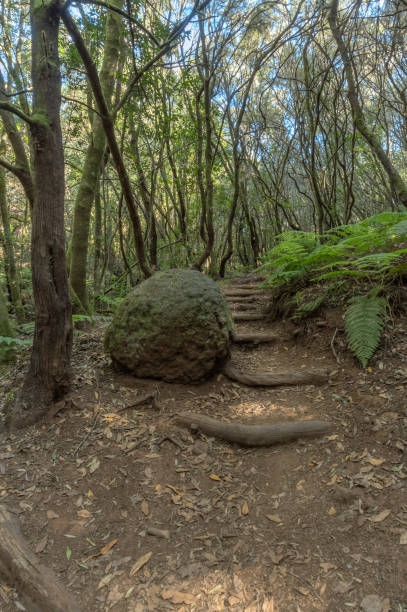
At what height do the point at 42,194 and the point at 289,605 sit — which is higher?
the point at 42,194

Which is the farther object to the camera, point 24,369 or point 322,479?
point 24,369

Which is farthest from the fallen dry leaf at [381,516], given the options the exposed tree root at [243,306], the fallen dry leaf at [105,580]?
the exposed tree root at [243,306]

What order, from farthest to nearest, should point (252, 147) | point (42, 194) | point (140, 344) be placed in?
point (252, 147) < point (140, 344) < point (42, 194)

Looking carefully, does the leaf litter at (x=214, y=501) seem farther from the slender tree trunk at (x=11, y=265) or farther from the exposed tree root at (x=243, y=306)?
the slender tree trunk at (x=11, y=265)

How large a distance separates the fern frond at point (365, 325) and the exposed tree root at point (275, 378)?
425 millimetres

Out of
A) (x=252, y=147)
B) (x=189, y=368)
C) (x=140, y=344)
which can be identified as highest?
(x=252, y=147)

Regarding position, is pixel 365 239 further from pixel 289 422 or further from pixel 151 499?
pixel 151 499

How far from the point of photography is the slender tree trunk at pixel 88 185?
194 inches

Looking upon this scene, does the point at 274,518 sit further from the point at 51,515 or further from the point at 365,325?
the point at 365,325

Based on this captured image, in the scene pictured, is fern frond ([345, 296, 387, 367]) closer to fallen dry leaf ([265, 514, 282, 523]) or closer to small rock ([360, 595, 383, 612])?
fallen dry leaf ([265, 514, 282, 523])

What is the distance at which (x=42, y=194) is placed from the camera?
2758mm

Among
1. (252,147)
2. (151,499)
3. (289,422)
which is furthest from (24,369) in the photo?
(252,147)

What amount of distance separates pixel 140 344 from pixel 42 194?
5.22 feet

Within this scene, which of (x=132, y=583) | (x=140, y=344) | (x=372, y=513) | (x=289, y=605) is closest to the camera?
(x=289, y=605)
